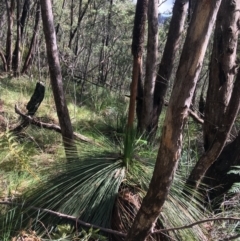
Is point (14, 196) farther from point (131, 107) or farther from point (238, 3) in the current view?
point (238, 3)

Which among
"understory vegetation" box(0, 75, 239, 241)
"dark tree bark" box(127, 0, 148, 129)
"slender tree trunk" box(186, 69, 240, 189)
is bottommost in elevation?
"understory vegetation" box(0, 75, 239, 241)

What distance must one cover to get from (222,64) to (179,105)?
5.21 ft

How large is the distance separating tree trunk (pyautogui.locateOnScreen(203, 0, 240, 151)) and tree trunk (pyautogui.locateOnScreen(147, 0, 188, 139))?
1.12 meters

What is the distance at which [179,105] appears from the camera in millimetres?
1854

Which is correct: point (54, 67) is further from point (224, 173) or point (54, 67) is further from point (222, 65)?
point (224, 173)

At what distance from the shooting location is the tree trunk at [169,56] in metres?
4.37

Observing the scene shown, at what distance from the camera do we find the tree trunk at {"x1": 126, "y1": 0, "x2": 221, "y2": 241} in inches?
68.5

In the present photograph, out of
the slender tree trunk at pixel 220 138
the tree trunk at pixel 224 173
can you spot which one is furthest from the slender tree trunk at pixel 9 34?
the slender tree trunk at pixel 220 138

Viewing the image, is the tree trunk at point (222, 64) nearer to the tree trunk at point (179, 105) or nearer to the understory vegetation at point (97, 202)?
the understory vegetation at point (97, 202)

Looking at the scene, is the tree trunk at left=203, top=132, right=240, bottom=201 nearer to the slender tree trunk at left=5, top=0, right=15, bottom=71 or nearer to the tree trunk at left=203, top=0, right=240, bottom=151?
the tree trunk at left=203, top=0, right=240, bottom=151

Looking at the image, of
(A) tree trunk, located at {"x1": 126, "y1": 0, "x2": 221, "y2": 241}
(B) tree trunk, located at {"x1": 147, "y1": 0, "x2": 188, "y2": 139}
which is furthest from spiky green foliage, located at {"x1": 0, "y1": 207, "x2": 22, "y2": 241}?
(B) tree trunk, located at {"x1": 147, "y1": 0, "x2": 188, "y2": 139}

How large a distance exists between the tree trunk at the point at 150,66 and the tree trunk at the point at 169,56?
0.25 feet

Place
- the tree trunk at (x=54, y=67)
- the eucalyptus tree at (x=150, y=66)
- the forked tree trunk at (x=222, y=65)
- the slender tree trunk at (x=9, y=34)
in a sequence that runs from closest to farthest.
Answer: the forked tree trunk at (x=222, y=65)
the tree trunk at (x=54, y=67)
the eucalyptus tree at (x=150, y=66)
the slender tree trunk at (x=9, y=34)

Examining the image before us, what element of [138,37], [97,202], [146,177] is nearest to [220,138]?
[146,177]
